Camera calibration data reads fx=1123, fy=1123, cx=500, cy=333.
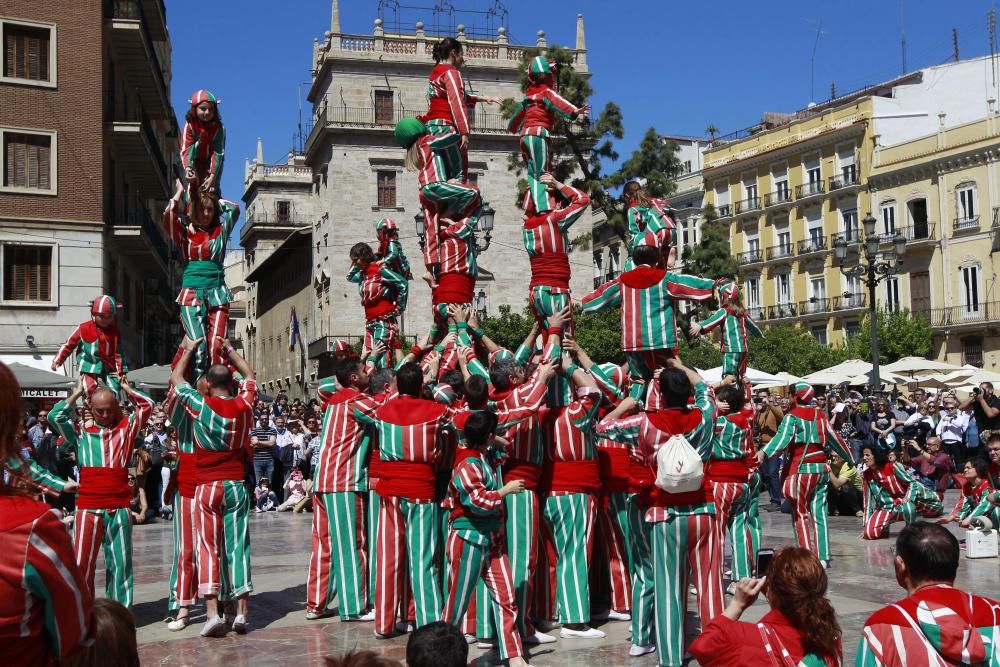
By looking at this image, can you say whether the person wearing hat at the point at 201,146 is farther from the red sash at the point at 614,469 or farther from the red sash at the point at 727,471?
the red sash at the point at 727,471

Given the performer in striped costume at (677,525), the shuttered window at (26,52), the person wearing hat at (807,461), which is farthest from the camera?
the shuttered window at (26,52)

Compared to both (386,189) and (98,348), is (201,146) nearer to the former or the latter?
(98,348)

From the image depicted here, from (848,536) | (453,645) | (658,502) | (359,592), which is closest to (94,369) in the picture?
(359,592)

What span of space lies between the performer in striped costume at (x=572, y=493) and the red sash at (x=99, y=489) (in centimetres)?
328

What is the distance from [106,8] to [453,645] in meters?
29.5

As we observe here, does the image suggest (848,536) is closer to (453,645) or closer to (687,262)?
(453,645)

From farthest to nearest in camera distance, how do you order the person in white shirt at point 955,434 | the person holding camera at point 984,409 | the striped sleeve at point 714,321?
the person in white shirt at point 955,434, the person holding camera at point 984,409, the striped sleeve at point 714,321

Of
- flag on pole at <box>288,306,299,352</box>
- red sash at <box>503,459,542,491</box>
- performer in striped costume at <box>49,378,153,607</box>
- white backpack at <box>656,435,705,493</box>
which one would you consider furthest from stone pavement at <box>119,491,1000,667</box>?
flag on pole at <box>288,306,299,352</box>

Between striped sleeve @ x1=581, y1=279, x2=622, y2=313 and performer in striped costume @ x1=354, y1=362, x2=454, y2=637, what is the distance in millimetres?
1912

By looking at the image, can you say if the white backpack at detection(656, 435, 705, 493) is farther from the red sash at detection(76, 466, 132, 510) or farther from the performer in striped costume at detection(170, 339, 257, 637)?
the red sash at detection(76, 466, 132, 510)

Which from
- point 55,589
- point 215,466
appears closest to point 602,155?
point 215,466

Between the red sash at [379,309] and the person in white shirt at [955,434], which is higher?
the red sash at [379,309]

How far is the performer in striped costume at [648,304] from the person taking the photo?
9.16 m

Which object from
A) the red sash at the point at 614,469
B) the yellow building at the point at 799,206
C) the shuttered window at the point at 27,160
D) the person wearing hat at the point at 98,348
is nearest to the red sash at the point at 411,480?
the red sash at the point at 614,469
